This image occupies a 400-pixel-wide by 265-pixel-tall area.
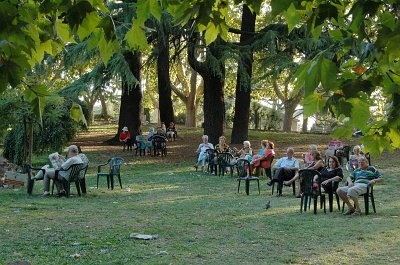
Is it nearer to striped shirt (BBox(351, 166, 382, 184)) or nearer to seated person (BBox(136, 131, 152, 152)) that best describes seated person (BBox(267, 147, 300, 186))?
striped shirt (BBox(351, 166, 382, 184))

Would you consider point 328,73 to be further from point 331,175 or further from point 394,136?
point 331,175

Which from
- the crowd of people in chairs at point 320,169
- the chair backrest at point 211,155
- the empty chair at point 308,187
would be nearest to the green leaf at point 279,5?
the crowd of people in chairs at point 320,169

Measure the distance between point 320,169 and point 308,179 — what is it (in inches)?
52.9

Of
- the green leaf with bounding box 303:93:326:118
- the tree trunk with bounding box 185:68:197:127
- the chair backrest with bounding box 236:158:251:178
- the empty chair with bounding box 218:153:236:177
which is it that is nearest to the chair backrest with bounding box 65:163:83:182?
the chair backrest with bounding box 236:158:251:178

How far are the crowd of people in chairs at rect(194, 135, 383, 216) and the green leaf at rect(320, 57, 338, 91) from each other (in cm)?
441

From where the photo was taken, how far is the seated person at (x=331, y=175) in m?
12.4

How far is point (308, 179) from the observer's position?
12.2 m

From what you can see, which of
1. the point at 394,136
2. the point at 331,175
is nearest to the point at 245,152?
the point at 331,175

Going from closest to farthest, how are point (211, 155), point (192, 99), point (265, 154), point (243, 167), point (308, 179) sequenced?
point (308, 179) → point (243, 167) → point (265, 154) → point (211, 155) → point (192, 99)

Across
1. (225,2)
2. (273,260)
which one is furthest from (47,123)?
(225,2)

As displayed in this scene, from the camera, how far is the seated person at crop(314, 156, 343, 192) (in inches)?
488

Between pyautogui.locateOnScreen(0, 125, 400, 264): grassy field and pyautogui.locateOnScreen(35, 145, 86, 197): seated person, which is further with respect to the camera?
pyautogui.locateOnScreen(35, 145, 86, 197): seated person

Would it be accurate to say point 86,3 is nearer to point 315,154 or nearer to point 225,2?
point 225,2

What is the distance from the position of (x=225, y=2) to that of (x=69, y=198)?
10658mm
